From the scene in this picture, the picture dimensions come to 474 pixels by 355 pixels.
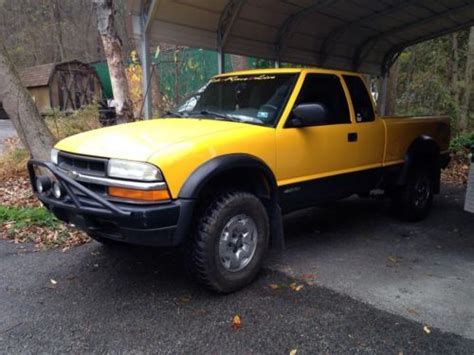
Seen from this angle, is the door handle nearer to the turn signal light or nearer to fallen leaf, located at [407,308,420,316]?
fallen leaf, located at [407,308,420,316]

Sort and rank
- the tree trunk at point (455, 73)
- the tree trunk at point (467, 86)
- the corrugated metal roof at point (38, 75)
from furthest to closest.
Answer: the corrugated metal roof at point (38, 75) < the tree trunk at point (455, 73) < the tree trunk at point (467, 86)

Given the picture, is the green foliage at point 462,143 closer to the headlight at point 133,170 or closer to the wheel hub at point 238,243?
the wheel hub at point 238,243

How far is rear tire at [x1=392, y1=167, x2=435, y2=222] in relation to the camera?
628 centimetres

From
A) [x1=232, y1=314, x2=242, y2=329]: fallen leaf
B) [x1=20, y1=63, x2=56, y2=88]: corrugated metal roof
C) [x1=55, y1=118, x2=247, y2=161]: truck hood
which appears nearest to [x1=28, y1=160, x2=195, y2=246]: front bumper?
[x1=55, y1=118, x2=247, y2=161]: truck hood

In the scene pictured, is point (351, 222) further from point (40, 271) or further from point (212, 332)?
point (40, 271)

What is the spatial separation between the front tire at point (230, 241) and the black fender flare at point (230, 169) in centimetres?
17

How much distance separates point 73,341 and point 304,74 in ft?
11.3

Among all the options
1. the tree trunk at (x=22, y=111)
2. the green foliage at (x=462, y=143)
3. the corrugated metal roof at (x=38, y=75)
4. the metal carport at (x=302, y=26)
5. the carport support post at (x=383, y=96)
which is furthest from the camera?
the corrugated metal roof at (x=38, y=75)

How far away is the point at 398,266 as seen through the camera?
4.84 m

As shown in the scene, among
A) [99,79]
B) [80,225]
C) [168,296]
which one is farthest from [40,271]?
[99,79]

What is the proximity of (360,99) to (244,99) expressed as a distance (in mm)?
1573

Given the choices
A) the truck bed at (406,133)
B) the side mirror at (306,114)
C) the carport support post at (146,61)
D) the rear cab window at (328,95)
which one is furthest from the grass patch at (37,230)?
the truck bed at (406,133)

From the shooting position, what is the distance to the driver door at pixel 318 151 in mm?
4543

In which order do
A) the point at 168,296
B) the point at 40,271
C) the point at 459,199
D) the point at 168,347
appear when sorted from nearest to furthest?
the point at 168,347 < the point at 168,296 < the point at 40,271 < the point at 459,199
